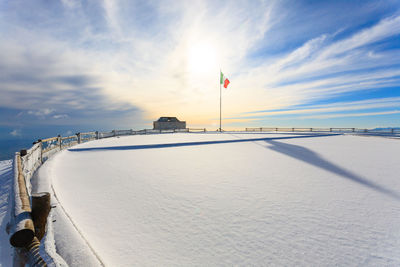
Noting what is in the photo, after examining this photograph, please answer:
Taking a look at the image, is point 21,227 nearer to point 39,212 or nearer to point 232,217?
point 39,212

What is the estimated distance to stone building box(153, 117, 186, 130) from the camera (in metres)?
48.5

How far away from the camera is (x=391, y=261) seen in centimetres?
247

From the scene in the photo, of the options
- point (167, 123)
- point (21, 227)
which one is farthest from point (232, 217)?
point (167, 123)

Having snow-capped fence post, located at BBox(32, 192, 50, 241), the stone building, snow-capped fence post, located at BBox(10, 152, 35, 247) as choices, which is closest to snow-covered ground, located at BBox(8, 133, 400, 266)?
snow-capped fence post, located at BBox(32, 192, 50, 241)

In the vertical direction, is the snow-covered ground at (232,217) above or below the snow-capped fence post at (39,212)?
below

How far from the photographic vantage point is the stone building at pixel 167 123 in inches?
1911

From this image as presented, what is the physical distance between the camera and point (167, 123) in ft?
161

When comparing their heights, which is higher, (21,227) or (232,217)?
(21,227)

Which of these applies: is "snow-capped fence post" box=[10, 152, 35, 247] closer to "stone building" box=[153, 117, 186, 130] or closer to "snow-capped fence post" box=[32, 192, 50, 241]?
"snow-capped fence post" box=[32, 192, 50, 241]

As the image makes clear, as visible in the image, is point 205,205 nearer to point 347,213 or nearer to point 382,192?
point 347,213

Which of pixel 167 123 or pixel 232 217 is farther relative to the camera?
pixel 167 123

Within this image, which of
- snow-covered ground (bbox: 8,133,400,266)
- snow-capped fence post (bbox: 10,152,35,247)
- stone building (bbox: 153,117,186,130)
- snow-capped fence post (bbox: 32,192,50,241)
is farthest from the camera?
stone building (bbox: 153,117,186,130)

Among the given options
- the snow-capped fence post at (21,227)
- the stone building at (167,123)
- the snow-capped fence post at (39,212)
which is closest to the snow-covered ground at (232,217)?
the snow-capped fence post at (39,212)

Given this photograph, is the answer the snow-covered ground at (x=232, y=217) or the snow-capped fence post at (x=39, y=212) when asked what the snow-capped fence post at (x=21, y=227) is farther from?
the snow-covered ground at (x=232, y=217)
